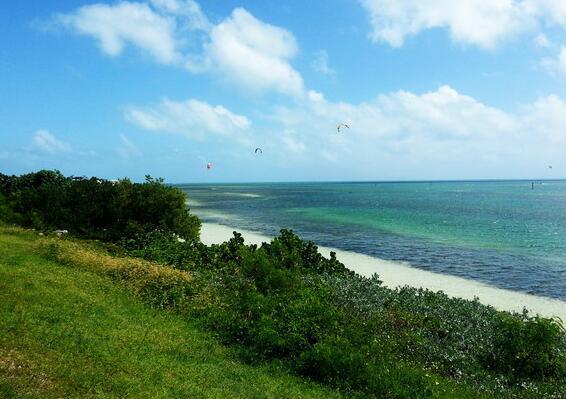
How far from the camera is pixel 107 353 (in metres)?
13.4

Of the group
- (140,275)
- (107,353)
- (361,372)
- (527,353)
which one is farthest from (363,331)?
(140,275)

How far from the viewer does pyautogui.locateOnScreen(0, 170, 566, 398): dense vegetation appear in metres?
13.7

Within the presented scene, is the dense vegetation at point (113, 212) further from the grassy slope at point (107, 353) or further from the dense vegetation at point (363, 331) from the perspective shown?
the grassy slope at point (107, 353)

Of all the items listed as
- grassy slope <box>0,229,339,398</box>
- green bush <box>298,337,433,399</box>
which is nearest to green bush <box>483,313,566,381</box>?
green bush <box>298,337,433,399</box>

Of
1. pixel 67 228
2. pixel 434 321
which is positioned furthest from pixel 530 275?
pixel 67 228

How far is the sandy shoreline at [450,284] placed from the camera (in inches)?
1099

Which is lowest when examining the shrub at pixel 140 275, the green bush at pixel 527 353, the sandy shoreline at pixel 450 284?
the sandy shoreline at pixel 450 284

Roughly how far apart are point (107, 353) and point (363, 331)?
8653 millimetres

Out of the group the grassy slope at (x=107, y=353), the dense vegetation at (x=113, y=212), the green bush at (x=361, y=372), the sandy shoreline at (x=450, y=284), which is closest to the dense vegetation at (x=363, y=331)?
the green bush at (x=361, y=372)

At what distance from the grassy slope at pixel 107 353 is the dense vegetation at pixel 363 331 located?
1.07m

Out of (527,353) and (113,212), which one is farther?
(113,212)

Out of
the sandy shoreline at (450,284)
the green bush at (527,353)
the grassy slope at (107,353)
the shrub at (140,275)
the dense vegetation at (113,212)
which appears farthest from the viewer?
the dense vegetation at (113,212)

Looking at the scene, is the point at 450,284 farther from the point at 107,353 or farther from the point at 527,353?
the point at 107,353

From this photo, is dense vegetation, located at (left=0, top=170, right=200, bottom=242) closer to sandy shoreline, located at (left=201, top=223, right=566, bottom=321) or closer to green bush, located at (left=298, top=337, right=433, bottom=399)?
sandy shoreline, located at (left=201, top=223, right=566, bottom=321)
